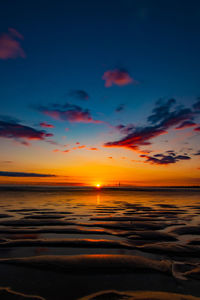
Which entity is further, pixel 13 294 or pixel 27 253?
pixel 27 253

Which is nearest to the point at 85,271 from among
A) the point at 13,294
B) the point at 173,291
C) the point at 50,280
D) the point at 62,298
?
the point at 50,280

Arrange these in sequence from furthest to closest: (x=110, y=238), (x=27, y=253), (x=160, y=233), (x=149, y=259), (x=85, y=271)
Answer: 1. (x=160, y=233)
2. (x=110, y=238)
3. (x=27, y=253)
4. (x=149, y=259)
5. (x=85, y=271)

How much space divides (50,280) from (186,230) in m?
6.12

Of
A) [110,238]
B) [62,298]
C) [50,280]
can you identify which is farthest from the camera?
[110,238]

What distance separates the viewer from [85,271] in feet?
13.1

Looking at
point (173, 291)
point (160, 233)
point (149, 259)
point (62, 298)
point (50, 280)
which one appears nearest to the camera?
point (62, 298)

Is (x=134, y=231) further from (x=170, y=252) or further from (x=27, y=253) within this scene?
(x=27, y=253)

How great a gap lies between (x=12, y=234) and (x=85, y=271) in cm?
412

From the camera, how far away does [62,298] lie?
3016mm

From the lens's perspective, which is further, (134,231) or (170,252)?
(134,231)

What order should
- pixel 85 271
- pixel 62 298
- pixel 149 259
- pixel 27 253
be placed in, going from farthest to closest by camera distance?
pixel 27 253 < pixel 149 259 < pixel 85 271 < pixel 62 298

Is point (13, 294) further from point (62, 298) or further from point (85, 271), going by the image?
point (85, 271)

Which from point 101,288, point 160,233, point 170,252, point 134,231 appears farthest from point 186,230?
point 101,288

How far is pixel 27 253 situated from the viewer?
4988 mm
